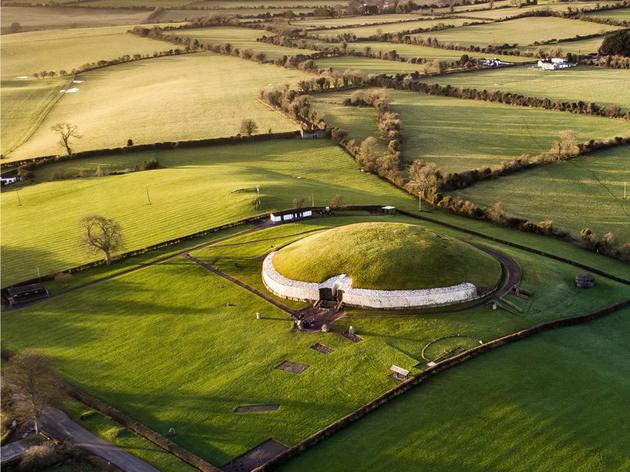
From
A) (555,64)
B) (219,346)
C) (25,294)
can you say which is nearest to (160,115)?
(25,294)

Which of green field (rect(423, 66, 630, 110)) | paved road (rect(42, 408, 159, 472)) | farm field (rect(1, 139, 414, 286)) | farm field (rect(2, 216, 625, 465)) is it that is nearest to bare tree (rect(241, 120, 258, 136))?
farm field (rect(1, 139, 414, 286))

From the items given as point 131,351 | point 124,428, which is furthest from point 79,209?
point 124,428

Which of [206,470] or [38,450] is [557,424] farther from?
[38,450]

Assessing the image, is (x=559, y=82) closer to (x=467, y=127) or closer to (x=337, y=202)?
(x=467, y=127)

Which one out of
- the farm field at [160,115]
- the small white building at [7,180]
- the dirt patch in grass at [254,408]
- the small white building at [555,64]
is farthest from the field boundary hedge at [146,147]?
the dirt patch in grass at [254,408]

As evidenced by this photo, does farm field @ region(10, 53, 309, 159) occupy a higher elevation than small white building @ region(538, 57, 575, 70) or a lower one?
lower

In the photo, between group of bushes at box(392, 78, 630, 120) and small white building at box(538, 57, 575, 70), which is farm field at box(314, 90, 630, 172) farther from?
small white building at box(538, 57, 575, 70)
